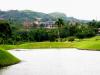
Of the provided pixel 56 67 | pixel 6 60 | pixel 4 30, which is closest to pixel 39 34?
pixel 4 30

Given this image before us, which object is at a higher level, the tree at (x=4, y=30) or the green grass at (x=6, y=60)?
the tree at (x=4, y=30)

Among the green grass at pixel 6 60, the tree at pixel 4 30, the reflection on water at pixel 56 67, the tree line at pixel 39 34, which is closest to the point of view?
the reflection on water at pixel 56 67

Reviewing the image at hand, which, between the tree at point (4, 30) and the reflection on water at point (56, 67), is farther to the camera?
A: the tree at point (4, 30)

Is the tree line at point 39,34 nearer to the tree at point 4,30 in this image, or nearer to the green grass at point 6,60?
the tree at point 4,30

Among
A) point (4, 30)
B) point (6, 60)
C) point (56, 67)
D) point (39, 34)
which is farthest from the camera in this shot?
point (39, 34)

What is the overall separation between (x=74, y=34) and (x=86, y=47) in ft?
198

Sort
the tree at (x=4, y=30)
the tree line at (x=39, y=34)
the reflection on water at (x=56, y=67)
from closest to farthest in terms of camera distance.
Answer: the reflection on water at (x=56, y=67) → the tree at (x=4, y=30) → the tree line at (x=39, y=34)

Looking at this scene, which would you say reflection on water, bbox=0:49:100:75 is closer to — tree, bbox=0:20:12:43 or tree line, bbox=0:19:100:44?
tree line, bbox=0:19:100:44

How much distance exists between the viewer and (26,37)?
16412 cm

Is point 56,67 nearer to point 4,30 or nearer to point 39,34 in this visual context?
point 4,30

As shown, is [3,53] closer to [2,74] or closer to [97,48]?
[2,74]

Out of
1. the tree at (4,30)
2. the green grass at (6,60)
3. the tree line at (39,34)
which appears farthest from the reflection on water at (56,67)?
the tree at (4,30)

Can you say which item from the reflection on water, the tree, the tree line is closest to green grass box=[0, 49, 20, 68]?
the reflection on water

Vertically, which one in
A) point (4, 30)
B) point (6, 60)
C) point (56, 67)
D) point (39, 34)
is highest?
point (4, 30)
